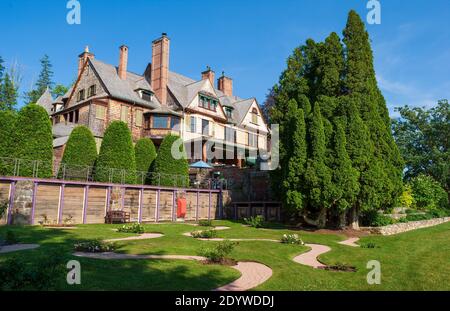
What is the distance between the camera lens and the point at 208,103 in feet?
139

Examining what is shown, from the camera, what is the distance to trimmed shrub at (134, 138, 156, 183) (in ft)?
97.0

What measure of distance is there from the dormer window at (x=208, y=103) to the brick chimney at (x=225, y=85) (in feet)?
31.1

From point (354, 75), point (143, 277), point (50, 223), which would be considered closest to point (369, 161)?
point (354, 75)

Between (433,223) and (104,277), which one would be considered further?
(433,223)

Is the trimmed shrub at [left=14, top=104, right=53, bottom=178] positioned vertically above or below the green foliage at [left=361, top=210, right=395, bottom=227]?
above

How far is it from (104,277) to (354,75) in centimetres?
Result: 2053

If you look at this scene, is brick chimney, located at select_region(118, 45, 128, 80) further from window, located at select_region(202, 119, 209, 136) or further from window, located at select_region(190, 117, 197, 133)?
window, located at select_region(202, 119, 209, 136)

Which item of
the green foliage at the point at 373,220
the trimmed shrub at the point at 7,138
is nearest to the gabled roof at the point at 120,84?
the trimmed shrub at the point at 7,138

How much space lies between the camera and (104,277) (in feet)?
27.8

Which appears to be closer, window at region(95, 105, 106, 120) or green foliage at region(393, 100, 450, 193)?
window at region(95, 105, 106, 120)

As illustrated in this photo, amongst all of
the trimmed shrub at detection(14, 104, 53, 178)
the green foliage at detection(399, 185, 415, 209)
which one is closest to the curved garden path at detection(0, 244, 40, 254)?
the trimmed shrub at detection(14, 104, 53, 178)

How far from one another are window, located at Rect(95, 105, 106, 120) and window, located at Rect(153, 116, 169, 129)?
5.19 meters

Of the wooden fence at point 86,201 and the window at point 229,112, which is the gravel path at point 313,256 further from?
the window at point 229,112
